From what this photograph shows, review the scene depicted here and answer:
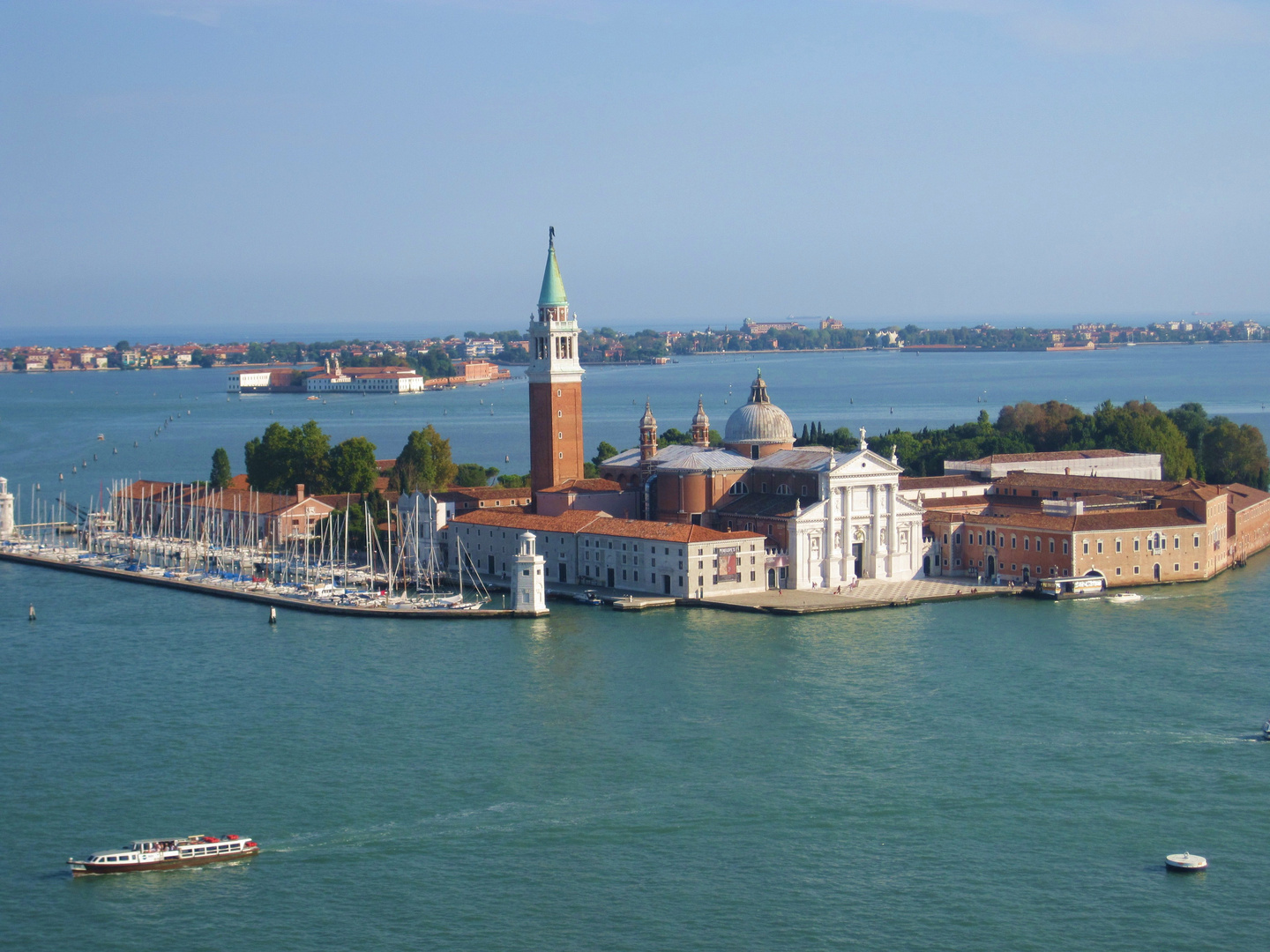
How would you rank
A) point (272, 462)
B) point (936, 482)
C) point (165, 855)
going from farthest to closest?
point (272, 462), point (936, 482), point (165, 855)

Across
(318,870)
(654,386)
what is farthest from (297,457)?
(654,386)

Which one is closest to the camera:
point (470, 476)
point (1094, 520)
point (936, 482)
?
point (1094, 520)

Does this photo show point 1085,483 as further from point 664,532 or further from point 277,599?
point 277,599

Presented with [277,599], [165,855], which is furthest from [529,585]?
[165,855]

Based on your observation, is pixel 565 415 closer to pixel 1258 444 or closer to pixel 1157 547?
pixel 1157 547

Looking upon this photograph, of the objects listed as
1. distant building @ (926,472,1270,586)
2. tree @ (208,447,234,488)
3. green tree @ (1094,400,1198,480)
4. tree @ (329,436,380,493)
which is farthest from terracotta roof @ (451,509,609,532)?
green tree @ (1094,400,1198,480)

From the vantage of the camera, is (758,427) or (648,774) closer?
(648,774)
